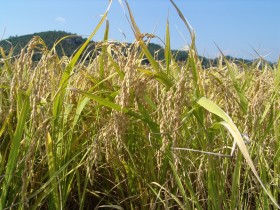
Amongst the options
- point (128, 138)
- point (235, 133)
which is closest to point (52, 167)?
point (128, 138)

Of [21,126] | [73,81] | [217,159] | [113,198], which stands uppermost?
[73,81]

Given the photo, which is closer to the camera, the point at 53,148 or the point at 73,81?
the point at 53,148

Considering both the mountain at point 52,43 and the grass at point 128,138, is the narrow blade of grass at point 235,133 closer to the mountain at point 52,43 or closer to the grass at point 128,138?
the grass at point 128,138

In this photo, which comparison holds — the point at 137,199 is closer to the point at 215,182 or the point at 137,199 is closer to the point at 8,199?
the point at 215,182

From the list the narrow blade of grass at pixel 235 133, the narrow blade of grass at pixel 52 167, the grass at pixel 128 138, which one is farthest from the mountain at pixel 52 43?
the narrow blade of grass at pixel 235 133

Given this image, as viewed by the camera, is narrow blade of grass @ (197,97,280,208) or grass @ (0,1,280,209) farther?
grass @ (0,1,280,209)

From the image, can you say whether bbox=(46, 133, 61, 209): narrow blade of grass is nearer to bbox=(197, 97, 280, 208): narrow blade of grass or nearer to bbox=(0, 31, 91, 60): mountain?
bbox=(0, 31, 91, 60): mountain

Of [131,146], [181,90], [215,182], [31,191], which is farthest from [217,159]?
[31,191]

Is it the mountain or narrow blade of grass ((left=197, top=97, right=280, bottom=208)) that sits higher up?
the mountain

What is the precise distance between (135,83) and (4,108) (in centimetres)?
59

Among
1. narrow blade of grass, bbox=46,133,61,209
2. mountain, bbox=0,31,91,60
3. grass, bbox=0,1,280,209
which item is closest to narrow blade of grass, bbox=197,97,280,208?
grass, bbox=0,1,280,209

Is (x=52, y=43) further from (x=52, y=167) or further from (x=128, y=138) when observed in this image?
(x=52, y=167)

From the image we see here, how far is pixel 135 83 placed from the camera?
39.2 inches

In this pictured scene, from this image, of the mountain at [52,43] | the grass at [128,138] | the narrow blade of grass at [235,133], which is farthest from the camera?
the mountain at [52,43]
